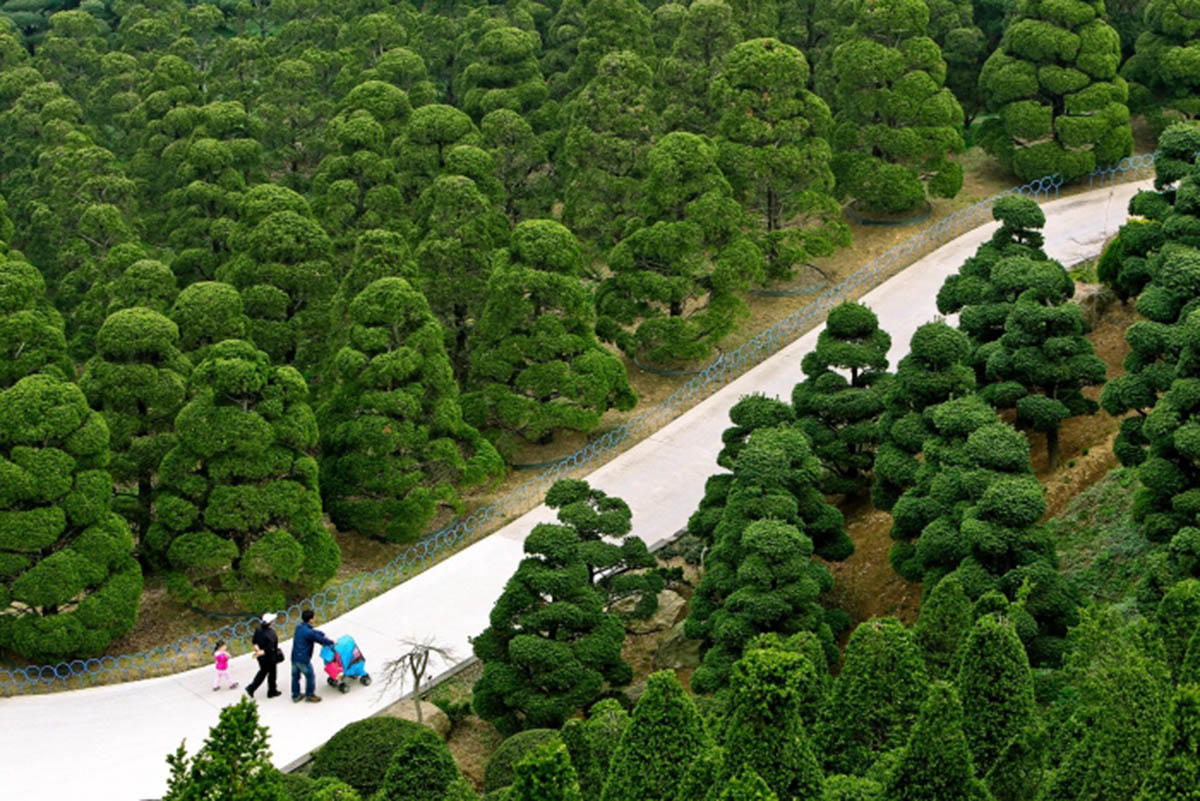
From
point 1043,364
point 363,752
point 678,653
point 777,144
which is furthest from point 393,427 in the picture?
point 777,144

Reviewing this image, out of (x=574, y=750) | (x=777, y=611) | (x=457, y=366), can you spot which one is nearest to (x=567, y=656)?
(x=777, y=611)

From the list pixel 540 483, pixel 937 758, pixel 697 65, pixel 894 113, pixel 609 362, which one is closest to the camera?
pixel 937 758

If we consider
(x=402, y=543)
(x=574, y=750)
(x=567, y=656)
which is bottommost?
(x=402, y=543)

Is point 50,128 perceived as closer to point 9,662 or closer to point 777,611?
point 9,662

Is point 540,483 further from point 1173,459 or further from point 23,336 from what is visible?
point 1173,459

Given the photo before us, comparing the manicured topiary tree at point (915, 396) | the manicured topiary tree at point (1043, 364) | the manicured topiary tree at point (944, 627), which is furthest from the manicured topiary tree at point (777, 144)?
the manicured topiary tree at point (944, 627)

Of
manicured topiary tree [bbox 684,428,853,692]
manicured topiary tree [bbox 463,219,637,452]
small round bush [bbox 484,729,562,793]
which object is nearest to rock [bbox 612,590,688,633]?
manicured topiary tree [bbox 684,428,853,692]
